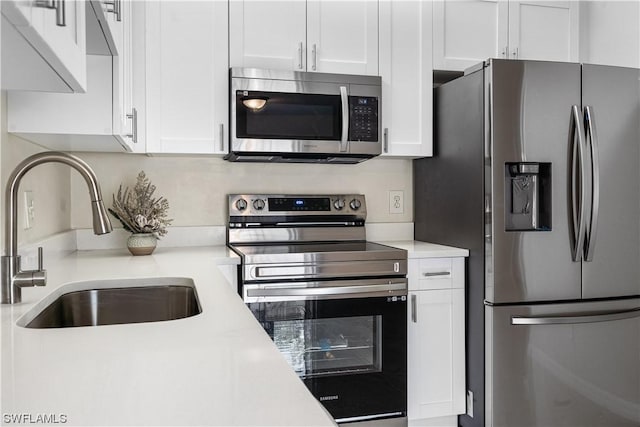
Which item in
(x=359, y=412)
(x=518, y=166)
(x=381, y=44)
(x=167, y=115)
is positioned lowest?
(x=359, y=412)

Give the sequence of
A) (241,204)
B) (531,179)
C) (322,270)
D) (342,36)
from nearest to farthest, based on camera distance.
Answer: (322,270), (531,179), (342,36), (241,204)

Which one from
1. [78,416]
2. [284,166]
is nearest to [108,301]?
[78,416]

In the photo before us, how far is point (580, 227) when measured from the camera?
233 centimetres

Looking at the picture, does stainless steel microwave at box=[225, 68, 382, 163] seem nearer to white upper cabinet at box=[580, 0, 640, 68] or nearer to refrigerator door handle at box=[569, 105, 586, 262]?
refrigerator door handle at box=[569, 105, 586, 262]

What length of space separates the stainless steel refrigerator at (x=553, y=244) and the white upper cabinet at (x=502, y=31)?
0.42m

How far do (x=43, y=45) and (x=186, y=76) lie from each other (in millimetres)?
1758

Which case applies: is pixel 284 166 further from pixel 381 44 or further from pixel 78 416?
pixel 78 416

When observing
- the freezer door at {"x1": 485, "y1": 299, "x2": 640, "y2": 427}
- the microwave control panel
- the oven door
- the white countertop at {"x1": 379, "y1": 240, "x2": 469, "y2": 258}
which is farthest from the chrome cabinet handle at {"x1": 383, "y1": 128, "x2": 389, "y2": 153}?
the freezer door at {"x1": 485, "y1": 299, "x2": 640, "y2": 427}

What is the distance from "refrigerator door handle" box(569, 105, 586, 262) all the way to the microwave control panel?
895 millimetres

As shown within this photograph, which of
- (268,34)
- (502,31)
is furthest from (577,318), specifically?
(268,34)

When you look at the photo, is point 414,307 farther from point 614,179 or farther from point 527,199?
point 614,179

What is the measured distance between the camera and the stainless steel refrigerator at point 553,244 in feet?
7.59

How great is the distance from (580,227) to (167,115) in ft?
6.33

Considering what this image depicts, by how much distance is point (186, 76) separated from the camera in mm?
2436
